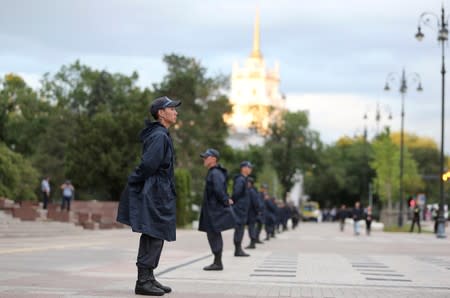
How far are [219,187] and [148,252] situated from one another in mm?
4738

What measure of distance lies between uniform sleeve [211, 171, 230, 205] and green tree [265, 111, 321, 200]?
3831 inches

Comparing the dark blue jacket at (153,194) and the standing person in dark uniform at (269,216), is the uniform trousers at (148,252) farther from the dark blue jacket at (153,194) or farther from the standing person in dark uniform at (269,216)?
the standing person in dark uniform at (269,216)

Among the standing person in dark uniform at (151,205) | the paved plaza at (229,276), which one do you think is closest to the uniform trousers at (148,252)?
the standing person in dark uniform at (151,205)

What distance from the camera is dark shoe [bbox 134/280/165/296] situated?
9.42 m

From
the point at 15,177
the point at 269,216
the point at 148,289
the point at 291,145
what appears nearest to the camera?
the point at 148,289

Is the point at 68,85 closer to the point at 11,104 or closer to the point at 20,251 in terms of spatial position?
the point at 11,104

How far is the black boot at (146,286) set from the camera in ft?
30.9

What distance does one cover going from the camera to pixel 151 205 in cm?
964

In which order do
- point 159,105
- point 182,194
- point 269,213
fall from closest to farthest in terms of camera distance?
1. point 159,105
2. point 269,213
3. point 182,194

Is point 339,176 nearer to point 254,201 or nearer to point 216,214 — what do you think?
point 254,201

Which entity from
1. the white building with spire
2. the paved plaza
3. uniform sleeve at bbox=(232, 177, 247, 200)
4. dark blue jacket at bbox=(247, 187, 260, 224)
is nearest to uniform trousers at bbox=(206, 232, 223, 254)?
the paved plaza

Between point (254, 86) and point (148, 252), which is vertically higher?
point (254, 86)

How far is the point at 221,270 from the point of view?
14164 mm

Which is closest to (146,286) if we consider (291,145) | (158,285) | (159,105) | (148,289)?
(148,289)
